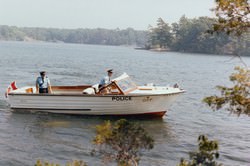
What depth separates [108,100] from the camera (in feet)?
65.7

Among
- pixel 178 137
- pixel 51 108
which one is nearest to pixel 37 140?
pixel 51 108

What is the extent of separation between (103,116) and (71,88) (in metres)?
2.95

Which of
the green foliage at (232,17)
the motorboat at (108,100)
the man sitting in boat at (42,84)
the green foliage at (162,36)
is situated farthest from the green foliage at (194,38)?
the green foliage at (232,17)

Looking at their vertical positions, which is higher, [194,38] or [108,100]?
[194,38]

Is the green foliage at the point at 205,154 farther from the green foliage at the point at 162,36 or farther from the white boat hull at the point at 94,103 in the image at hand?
the green foliage at the point at 162,36

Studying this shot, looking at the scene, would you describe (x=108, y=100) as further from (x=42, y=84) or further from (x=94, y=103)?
(x=42, y=84)

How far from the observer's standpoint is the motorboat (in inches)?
778

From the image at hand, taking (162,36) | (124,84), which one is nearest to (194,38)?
(162,36)

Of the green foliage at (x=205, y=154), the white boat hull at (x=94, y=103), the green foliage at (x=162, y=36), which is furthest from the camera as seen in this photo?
the green foliage at (x=162, y=36)

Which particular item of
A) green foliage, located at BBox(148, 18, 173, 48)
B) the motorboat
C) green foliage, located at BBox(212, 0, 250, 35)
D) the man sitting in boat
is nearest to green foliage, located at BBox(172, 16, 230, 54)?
green foliage, located at BBox(148, 18, 173, 48)

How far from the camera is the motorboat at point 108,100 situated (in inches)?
778

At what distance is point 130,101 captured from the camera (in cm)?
1986

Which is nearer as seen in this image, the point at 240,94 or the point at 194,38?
the point at 240,94

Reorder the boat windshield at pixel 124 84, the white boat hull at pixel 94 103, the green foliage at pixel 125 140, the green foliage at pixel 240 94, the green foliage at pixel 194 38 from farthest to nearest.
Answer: the green foliage at pixel 194 38, the white boat hull at pixel 94 103, the boat windshield at pixel 124 84, the green foliage at pixel 240 94, the green foliage at pixel 125 140
